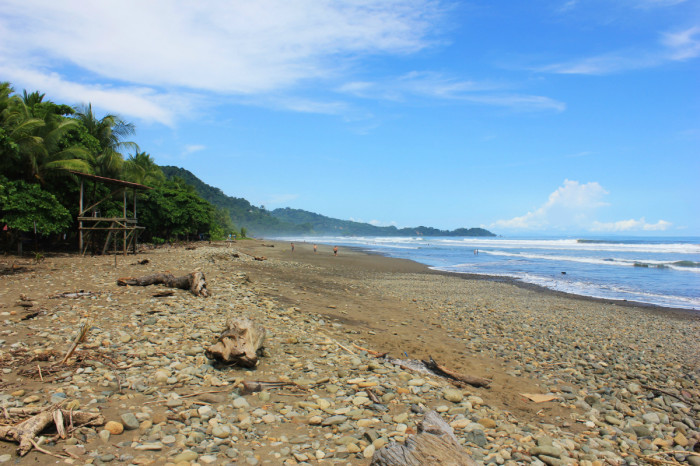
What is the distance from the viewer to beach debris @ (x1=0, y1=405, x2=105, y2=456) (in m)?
3.61

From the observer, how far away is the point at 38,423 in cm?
375

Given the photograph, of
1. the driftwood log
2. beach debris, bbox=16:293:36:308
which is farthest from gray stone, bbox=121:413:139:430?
the driftwood log

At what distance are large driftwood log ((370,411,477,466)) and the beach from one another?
67cm

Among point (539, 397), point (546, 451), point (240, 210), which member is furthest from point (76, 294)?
point (240, 210)

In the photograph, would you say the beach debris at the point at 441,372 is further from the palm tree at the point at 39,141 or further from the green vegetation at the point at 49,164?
the palm tree at the point at 39,141

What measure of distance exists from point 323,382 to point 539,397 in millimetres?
3587

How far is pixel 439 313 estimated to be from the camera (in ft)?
40.7

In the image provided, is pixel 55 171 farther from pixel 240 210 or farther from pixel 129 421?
pixel 240 210

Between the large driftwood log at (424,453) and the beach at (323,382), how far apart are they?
67 centimetres

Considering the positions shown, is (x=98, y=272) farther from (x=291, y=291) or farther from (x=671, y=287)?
(x=671, y=287)

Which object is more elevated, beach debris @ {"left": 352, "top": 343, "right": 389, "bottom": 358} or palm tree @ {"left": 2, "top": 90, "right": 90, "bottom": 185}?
palm tree @ {"left": 2, "top": 90, "right": 90, "bottom": 185}

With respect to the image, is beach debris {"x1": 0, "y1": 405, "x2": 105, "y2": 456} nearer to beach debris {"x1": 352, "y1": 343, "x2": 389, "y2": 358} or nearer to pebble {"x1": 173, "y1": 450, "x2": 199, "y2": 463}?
pebble {"x1": 173, "y1": 450, "x2": 199, "y2": 463}

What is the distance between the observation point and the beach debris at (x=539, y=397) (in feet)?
20.0

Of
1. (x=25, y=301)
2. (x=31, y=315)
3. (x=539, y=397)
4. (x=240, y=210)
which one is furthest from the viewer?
(x=240, y=210)
